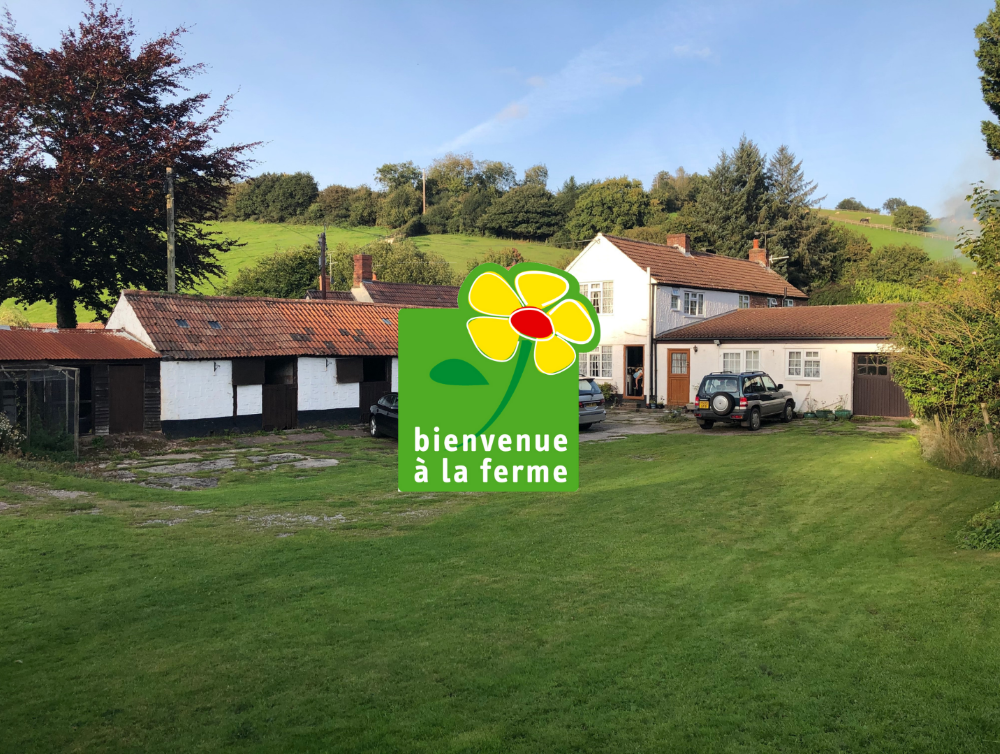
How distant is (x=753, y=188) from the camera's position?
66.4 m

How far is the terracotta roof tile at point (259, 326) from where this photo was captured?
23703 millimetres

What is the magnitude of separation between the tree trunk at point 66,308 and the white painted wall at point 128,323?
6260 mm

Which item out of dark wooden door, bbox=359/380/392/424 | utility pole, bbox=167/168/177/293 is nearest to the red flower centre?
dark wooden door, bbox=359/380/392/424

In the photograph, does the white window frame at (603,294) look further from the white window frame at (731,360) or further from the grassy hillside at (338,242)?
the grassy hillside at (338,242)

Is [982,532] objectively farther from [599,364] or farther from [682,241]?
[682,241]

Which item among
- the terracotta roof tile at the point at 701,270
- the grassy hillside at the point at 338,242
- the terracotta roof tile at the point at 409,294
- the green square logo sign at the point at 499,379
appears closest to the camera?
the green square logo sign at the point at 499,379

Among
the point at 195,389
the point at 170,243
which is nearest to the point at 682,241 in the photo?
the point at 170,243

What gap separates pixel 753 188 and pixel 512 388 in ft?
223

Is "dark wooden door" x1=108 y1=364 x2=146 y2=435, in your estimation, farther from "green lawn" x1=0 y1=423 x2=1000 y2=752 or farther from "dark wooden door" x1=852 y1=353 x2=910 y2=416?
"dark wooden door" x1=852 y1=353 x2=910 y2=416

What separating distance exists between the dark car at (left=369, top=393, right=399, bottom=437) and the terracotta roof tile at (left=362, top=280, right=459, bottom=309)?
18296 mm

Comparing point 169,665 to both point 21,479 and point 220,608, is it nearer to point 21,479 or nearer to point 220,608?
point 220,608

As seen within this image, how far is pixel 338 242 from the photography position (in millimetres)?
83500

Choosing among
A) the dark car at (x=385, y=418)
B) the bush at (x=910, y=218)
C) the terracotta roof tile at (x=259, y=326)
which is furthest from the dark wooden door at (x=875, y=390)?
the bush at (x=910, y=218)

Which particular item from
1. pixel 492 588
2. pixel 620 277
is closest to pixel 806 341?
pixel 620 277
